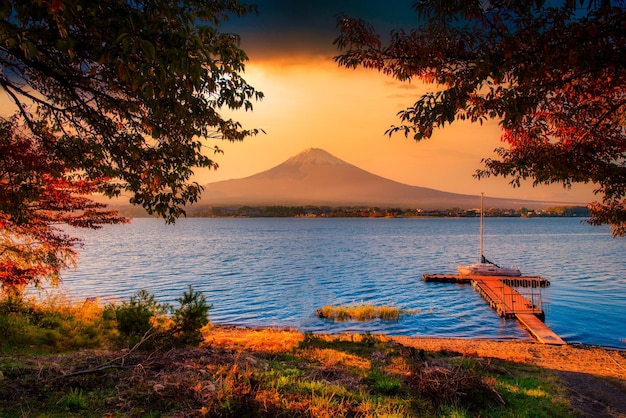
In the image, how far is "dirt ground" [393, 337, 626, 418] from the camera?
988 centimetres

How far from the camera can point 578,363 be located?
1577 centimetres

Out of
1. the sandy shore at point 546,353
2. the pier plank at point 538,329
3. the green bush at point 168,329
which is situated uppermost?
the green bush at point 168,329

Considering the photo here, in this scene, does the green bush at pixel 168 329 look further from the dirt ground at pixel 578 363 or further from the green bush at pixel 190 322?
the dirt ground at pixel 578 363

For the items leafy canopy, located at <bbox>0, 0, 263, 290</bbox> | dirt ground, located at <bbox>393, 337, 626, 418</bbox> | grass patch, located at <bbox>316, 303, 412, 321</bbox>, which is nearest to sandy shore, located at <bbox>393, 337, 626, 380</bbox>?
dirt ground, located at <bbox>393, 337, 626, 418</bbox>

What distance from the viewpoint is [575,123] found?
33.0 ft

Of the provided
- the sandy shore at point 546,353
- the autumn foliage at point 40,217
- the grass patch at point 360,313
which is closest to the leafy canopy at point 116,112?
the autumn foliage at point 40,217

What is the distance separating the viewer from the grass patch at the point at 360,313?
1065 inches

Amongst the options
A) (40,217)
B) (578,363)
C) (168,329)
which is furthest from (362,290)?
(40,217)

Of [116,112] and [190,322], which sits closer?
[116,112]

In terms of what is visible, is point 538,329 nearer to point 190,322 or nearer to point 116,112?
point 190,322

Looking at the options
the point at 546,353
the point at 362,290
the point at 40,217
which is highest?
the point at 40,217

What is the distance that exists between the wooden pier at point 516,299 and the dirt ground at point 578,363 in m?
2.20

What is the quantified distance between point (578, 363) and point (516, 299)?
16826 millimetres

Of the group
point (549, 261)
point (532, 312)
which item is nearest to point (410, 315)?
point (532, 312)
